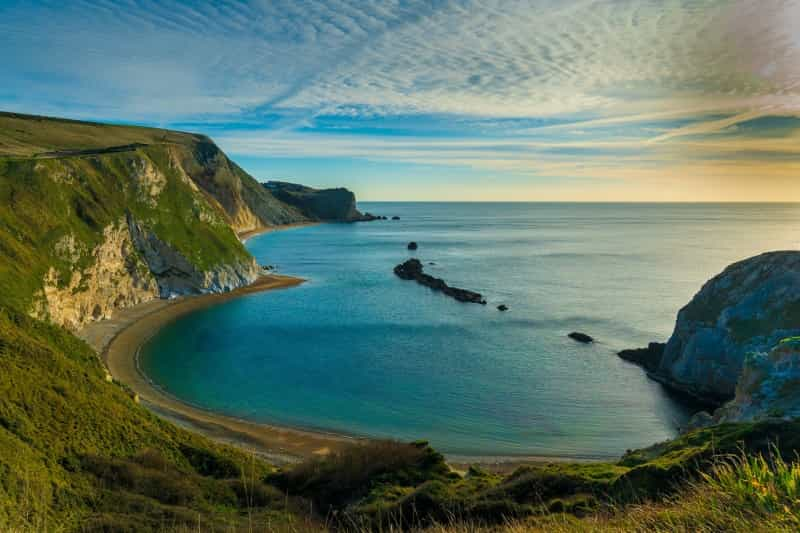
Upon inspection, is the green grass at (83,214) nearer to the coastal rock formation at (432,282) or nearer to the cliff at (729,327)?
the coastal rock formation at (432,282)

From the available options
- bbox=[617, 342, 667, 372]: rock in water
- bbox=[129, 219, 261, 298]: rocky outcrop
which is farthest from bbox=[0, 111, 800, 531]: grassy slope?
bbox=[129, 219, 261, 298]: rocky outcrop

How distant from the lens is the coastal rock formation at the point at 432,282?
7255 centimetres

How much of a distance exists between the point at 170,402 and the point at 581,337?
39834mm

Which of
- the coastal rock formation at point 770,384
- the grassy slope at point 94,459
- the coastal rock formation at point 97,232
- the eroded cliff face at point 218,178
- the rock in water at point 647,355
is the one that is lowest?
the rock in water at point 647,355

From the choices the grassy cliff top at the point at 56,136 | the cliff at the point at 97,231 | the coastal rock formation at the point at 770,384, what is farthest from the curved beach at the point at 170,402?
the grassy cliff top at the point at 56,136

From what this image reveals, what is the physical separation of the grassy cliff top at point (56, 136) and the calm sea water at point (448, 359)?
43.3 m

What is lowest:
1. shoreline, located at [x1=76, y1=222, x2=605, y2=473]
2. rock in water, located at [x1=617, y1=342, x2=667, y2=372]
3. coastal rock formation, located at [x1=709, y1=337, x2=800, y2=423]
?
shoreline, located at [x1=76, y1=222, x2=605, y2=473]

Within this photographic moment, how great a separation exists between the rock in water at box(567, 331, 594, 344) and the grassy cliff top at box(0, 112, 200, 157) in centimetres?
7332

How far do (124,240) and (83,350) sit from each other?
39.9m

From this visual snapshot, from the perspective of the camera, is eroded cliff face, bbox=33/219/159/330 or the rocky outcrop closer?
eroded cliff face, bbox=33/219/159/330

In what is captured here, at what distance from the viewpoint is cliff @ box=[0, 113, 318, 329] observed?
4722cm

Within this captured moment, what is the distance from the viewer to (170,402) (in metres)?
36.5

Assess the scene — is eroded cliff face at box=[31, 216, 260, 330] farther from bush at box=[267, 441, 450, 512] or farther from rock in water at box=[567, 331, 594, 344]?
rock in water at box=[567, 331, 594, 344]

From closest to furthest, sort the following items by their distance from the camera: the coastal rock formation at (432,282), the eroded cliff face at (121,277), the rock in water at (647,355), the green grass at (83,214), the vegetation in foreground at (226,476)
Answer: the vegetation in foreground at (226,476) < the green grass at (83,214) < the rock in water at (647,355) < the eroded cliff face at (121,277) < the coastal rock formation at (432,282)
